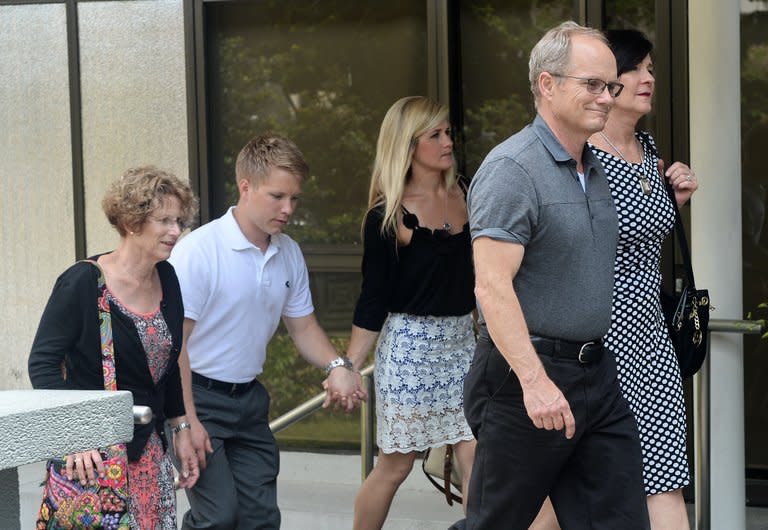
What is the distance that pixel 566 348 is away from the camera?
3717 millimetres

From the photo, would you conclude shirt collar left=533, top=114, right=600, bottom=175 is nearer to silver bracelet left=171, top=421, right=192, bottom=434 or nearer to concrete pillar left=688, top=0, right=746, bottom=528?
concrete pillar left=688, top=0, right=746, bottom=528

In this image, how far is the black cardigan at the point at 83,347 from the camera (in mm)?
3953

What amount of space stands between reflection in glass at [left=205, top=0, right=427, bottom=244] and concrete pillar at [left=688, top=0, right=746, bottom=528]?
2291mm

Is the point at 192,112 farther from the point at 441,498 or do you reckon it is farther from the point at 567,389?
the point at 567,389

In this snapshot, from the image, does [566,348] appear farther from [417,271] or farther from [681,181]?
[417,271]

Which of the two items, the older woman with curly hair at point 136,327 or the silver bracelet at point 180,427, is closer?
the older woman with curly hair at point 136,327

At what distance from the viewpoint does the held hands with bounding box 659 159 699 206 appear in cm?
448

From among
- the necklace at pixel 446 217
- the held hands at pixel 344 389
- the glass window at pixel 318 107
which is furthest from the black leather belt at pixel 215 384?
the glass window at pixel 318 107

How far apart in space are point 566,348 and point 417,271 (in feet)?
4.45

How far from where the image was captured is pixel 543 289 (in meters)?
3.69

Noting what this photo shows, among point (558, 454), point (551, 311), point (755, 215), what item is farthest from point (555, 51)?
point (755, 215)

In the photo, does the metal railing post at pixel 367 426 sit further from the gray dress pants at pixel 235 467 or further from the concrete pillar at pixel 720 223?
the concrete pillar at pixel 720 223

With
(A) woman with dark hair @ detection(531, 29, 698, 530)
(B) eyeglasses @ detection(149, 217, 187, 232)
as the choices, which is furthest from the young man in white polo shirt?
(A) woman with dark hair @ detection(531, 29, 698, 530)

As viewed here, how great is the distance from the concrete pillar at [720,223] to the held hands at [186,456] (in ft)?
5.63
